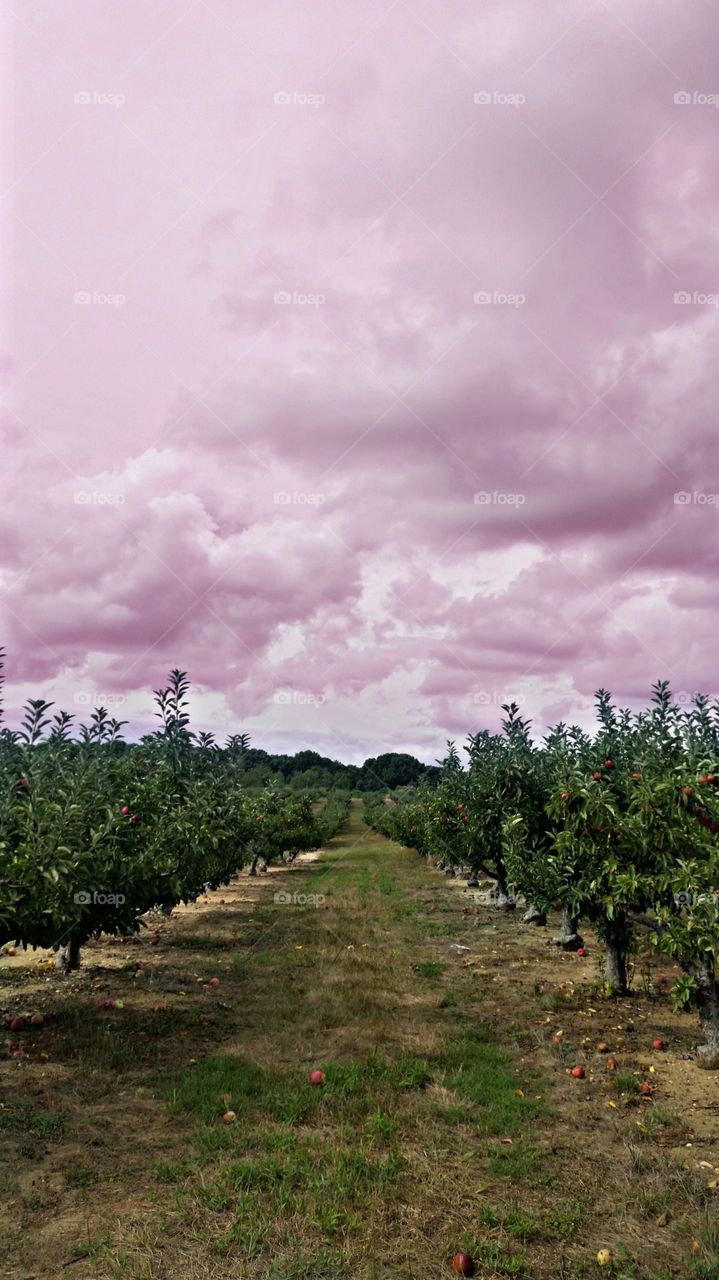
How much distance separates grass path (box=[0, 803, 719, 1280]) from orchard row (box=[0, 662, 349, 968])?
208cm

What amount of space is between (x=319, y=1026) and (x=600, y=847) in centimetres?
579

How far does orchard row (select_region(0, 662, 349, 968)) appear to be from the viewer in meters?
10.1

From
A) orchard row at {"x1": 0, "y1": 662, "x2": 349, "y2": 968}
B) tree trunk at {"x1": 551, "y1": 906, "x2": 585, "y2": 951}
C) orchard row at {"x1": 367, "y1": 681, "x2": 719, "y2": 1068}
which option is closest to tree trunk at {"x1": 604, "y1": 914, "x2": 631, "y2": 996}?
orchard row at {"x1": 367, "y1": 681, "x2": 719, "y2": 1068}

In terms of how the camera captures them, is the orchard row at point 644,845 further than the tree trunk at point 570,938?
No

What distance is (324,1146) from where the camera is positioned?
7750mm

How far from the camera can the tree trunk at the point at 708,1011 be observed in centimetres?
1037

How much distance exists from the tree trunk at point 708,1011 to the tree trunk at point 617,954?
3168 mm

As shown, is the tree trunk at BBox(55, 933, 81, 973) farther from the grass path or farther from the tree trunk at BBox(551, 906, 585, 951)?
the tree trunk at BBox(551, 906, 585, 951)

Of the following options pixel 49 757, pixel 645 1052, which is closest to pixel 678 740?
pixel 645 1052

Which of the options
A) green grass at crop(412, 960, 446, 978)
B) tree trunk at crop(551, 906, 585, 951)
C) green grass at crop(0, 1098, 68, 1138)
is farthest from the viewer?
tree trunk at crop(551, 906, 585, 951)

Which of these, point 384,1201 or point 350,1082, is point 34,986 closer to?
point 350,1082

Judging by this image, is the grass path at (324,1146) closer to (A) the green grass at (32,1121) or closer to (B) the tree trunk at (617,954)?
(A) the green grass at (32,1121)

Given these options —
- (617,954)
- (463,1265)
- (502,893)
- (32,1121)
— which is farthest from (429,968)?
(502,893)

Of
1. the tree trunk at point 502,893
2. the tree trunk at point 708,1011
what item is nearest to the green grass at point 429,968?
the tree trunk at point 708,1011
